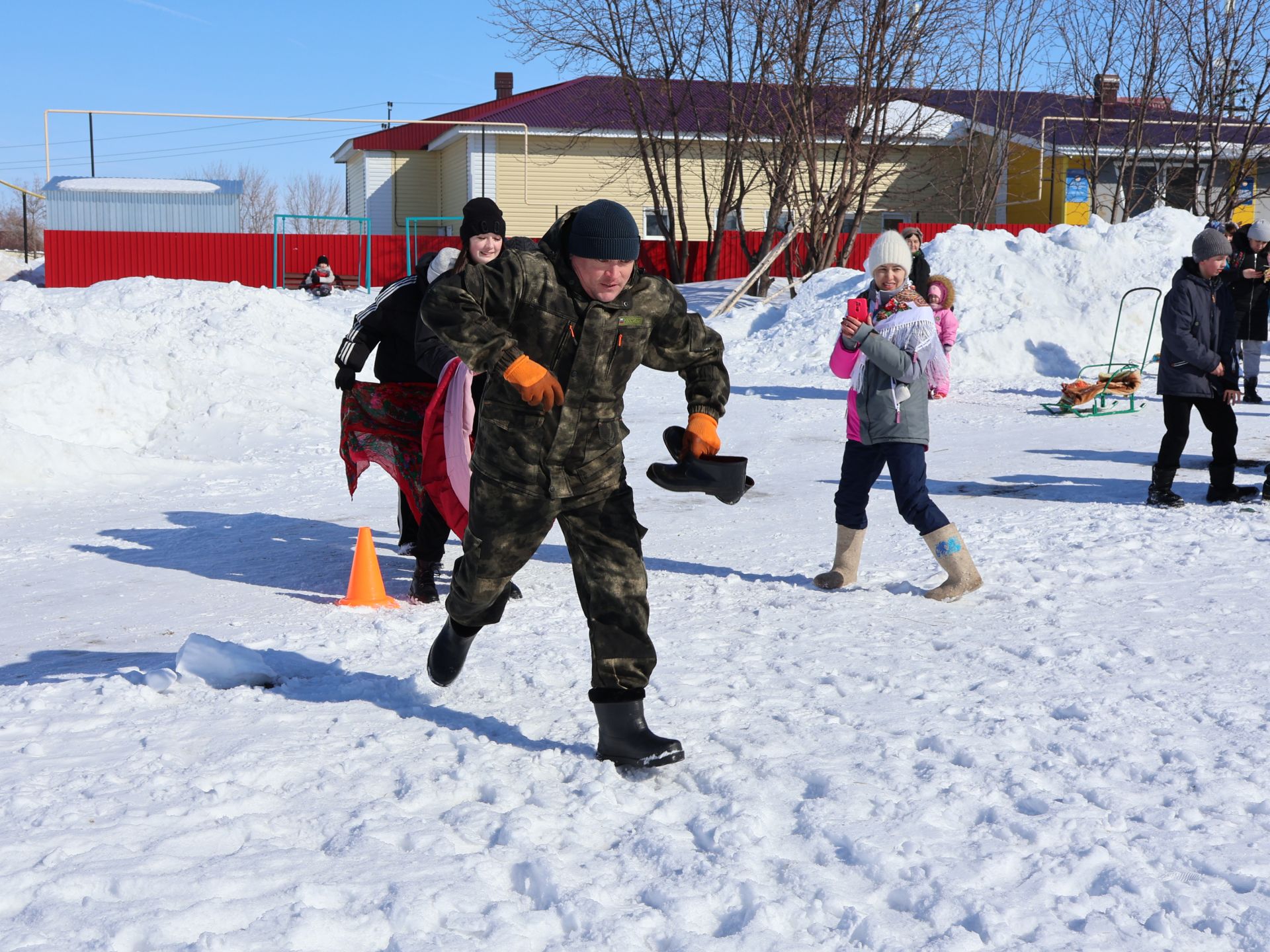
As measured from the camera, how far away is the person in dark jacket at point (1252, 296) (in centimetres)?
1190

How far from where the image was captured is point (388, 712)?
155 inches

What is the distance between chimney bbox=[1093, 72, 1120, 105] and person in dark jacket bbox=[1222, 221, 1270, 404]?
56.1ft

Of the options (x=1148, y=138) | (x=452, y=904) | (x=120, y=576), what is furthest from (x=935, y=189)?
(x=452, y=904)

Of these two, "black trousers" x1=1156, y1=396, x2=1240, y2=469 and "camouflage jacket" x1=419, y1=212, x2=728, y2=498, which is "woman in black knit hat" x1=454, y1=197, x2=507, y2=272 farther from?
"black trousers" x1=1156, y1=396, x2=1240, y2=469

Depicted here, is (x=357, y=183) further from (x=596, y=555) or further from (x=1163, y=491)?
A: (x=596, y=555)

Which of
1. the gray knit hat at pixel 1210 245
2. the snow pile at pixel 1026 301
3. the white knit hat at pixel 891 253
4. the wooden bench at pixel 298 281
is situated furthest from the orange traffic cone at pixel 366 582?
the wooden bench at pixel 298 281

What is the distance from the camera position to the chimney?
90.8 ft

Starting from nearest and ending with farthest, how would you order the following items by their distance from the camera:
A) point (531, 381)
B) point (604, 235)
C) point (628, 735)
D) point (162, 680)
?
point (531, 381), point (604, 235), point (628, 735), point (162, 680)

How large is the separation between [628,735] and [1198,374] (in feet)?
17.3

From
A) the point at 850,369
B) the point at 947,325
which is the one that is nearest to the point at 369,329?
the point at 850,369

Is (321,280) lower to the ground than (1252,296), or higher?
higher

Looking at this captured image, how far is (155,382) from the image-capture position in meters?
11.9

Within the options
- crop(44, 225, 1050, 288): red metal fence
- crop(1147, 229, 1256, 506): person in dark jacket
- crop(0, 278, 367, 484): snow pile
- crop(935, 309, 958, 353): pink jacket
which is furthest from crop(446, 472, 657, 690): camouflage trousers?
crop(44, 225, 1050, 288): red metal fence

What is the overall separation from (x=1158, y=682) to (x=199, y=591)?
4.26m
